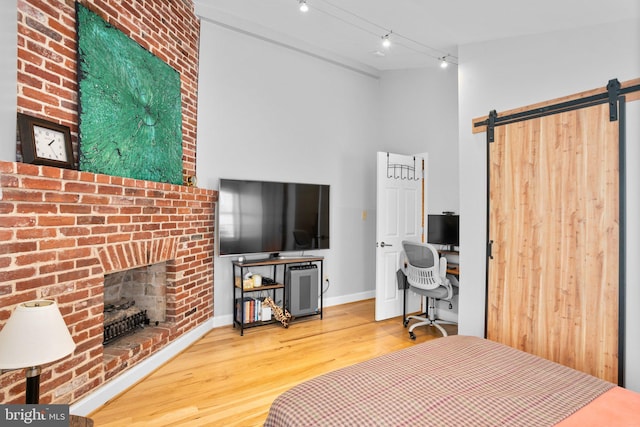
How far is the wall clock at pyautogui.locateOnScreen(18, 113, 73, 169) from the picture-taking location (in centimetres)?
185

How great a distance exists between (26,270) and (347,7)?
3.22m

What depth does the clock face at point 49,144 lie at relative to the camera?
1.92m

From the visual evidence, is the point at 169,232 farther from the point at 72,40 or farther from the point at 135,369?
the point at 72,40

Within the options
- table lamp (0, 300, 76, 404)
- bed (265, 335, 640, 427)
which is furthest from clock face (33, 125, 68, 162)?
bed (265, 335, 640, 427)

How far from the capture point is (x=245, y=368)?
9.52 feet

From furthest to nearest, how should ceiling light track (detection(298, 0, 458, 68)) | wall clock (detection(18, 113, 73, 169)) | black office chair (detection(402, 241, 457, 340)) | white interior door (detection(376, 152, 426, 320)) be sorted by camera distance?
1. white interior door (detection(376, 152, 426, 320))
2. black office chair (detection(402, 241, 457, 340))
3. ceiling light track (detection(298, 0, 458, 68))
4. wall clock (detection(18, 113, 73, 169))

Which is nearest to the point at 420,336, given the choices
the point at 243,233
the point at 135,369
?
the point at 243,233

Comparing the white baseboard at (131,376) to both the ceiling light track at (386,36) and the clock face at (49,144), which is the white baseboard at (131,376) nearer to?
the clock face at (49,144)

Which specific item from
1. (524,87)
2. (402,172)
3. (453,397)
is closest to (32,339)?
(453,397)

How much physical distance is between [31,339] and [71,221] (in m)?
0.92

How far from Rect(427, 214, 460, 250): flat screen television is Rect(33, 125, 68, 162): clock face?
3.64 m

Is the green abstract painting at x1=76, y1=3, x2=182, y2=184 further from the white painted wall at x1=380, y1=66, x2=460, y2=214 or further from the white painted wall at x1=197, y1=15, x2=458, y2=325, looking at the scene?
the white painted wall at x1=380, y1=66, x2=460, y2=214

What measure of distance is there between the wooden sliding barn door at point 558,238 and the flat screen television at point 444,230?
1.06m

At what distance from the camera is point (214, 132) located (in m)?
3.86
